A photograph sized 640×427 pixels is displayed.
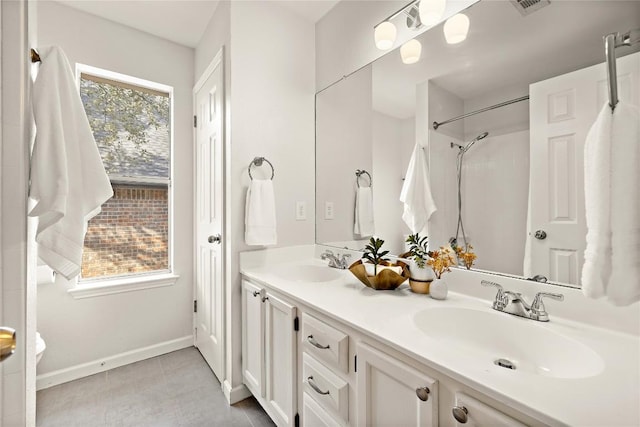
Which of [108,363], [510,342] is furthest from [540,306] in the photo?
[108,363]

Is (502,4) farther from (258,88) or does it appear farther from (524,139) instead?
(258,88)

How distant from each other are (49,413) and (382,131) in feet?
8.31

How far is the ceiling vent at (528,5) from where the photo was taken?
1.03 m

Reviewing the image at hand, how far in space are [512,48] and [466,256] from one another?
85 cm

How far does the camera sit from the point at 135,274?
232 centimetres

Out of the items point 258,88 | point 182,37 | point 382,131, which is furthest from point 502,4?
point 182,37

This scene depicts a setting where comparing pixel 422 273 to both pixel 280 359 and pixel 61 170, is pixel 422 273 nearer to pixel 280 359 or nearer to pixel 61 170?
pixel 280 359

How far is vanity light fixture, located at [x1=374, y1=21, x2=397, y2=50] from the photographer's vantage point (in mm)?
1564

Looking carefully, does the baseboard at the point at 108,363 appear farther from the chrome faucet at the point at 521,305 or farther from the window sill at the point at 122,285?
the chrome faucet at the point at 521,305

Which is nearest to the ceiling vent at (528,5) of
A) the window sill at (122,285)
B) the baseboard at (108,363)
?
the window sill at (122,285)

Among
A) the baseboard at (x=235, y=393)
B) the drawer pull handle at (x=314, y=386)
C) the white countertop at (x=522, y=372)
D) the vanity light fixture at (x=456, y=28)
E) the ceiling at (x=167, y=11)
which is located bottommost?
the baseboard at (x=235, y=393)

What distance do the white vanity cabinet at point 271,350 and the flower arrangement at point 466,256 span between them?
2.55ft

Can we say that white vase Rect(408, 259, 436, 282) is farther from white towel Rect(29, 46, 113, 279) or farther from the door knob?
white towel Rect(29, 46, 113, 279)

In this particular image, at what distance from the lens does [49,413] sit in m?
1.67
